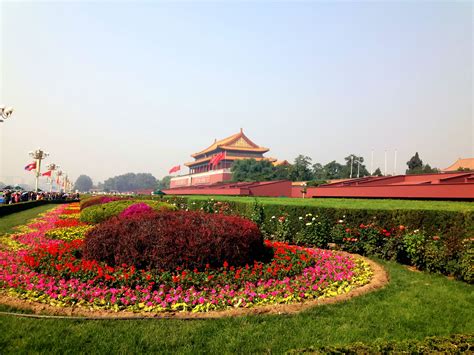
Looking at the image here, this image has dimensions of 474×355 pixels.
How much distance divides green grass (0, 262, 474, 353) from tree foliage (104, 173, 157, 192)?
13692 centimetres

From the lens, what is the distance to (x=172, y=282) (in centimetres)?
410

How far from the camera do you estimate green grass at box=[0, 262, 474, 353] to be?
2.67 meters

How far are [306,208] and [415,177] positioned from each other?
1262 cm

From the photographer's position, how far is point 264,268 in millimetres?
4836

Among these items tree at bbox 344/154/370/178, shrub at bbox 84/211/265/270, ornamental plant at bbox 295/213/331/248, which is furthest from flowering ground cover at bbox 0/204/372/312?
tree at bbox 344/154/370/178

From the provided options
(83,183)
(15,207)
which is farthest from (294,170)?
(83,183)

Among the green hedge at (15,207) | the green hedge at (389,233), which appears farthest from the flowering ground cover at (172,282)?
the green hedge at (15,207)

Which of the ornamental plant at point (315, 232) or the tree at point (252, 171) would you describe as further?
the tree at point (252, 171)

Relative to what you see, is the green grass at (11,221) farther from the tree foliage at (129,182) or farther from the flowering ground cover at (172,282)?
the tree foliage at (129,182)

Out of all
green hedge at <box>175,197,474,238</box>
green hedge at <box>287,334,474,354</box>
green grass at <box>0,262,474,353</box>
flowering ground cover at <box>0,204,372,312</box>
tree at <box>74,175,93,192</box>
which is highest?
tree at <box>74,175,93,192</box>

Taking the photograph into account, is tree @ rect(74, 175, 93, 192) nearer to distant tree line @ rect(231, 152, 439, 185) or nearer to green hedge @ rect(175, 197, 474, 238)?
distant tree line @ rect(231, 152, 439, 185)

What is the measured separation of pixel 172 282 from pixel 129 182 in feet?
471

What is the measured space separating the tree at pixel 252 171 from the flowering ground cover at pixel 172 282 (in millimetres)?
35267

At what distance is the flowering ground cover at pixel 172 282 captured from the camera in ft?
11.9
